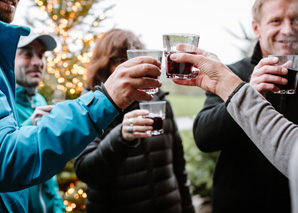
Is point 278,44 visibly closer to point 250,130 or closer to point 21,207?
point 250,130

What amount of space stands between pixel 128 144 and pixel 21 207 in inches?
30.6

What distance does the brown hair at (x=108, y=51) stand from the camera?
215 cm

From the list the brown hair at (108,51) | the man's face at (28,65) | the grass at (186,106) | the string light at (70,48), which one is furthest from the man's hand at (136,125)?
the grass at (186,106)

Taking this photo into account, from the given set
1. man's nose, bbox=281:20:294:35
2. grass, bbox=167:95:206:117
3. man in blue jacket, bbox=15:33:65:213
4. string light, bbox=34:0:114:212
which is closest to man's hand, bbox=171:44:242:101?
man's nose, bbox=281:20:294:35

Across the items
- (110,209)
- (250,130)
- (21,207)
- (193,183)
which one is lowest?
(193,183)

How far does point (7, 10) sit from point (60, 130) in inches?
33.2

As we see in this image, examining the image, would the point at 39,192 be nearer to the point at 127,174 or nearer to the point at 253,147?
the point at 127,174

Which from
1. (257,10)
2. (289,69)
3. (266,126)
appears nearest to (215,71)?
(266,126)

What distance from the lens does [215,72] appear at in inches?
49.9

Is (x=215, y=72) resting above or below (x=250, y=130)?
above

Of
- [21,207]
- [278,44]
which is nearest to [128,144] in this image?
[21,207]

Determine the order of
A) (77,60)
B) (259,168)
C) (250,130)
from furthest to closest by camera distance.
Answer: (77,60), (259,168), (250,130)

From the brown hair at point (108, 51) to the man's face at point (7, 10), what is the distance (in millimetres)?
822

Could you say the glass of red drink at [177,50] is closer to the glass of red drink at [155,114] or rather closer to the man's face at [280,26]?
the glass of red drink at [155,114]
